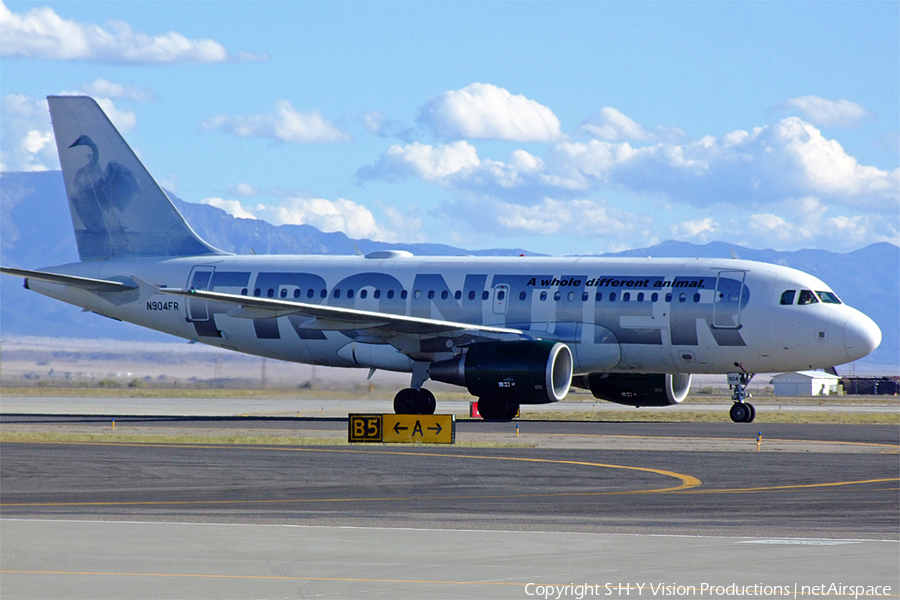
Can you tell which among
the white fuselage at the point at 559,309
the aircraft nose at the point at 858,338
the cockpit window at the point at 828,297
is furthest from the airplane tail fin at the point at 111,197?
the aircraft nose at the point at 858,338

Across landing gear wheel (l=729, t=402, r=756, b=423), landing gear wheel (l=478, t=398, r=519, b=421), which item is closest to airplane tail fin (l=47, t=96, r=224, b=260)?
landing gear wheel (l=478, t=398, r=519, b=421)

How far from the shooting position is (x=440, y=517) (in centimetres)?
1597

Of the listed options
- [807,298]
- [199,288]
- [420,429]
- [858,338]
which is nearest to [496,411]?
[420,429]

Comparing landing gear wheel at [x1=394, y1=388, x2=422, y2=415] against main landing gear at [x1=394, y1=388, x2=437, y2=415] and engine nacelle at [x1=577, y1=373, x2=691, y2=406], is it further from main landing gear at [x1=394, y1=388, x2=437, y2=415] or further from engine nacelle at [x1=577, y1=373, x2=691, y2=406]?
engine nacelle at [x1=577, y1=373, x2=691, y2=406]

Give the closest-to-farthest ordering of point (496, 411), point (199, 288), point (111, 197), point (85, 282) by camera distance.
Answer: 1. point (496, 411)
2. point (85, 282)
3. point (199, 288)
4. point (111, 197)

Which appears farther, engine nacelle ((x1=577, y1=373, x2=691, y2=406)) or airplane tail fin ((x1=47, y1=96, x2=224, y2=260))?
airplane tail fin ((x1=47, y1=96, x2=224, y2=260))

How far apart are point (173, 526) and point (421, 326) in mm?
20725

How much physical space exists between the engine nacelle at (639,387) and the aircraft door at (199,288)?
1266 cm

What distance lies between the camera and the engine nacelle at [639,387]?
3850 centimetres

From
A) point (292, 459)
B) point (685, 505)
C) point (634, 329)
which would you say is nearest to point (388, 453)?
point (292, 459)

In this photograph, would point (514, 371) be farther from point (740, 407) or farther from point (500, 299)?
point (740, 407)

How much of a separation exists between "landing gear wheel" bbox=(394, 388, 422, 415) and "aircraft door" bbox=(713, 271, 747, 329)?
872 cm

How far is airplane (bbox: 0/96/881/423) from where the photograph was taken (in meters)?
34.9

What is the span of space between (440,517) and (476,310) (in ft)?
71.8
